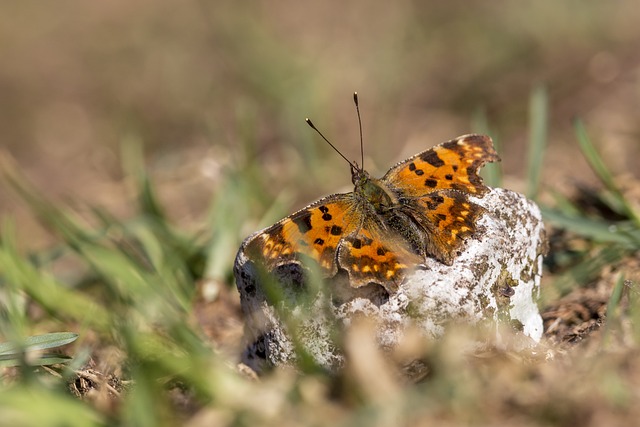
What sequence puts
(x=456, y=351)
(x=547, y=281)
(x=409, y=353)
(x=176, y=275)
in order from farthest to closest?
(x=176, y=275)
(x=547, y=281)
(x=409, y=353)
(x=456, y=351)

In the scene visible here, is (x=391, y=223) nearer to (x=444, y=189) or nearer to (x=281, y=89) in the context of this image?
(x=444, y=189)

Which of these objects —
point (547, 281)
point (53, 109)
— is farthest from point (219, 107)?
point (547, 281)

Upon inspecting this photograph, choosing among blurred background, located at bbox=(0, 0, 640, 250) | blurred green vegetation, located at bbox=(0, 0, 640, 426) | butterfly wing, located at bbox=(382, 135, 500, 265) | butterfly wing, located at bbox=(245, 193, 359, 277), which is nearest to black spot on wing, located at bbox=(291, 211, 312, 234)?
butterfly wing, located at bbox=(245, 193, 359, 277)

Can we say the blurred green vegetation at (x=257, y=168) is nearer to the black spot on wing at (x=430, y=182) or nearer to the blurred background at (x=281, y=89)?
the blurred background at (x=281, y=89)

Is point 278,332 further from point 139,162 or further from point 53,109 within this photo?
point 53,109

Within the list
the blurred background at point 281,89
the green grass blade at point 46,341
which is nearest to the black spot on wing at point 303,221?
the green grass blade at point 46,341

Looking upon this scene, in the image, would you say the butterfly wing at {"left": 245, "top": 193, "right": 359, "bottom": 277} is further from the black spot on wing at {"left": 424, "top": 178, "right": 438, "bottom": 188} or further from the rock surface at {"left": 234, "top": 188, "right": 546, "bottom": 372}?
the black spot on wing at {"left": 424, "top": 178, "right": 438, "bottom": 188}

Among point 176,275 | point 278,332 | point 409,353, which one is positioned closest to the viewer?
point 409,353
